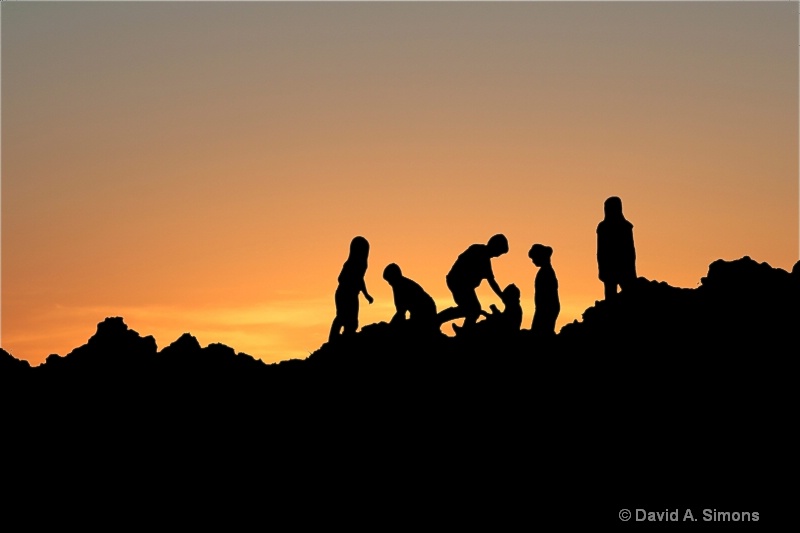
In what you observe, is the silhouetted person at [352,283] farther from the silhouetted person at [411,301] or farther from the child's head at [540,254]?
the child's head at [540,254]

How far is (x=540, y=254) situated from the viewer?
112ft

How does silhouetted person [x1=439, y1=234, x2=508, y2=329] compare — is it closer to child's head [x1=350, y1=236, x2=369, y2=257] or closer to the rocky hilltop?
the rocky hilltop

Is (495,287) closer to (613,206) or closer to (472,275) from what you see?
(472,275)

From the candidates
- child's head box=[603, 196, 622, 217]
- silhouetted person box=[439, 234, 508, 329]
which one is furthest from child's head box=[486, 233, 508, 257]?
child's head box=[603, 196, 622, 217]

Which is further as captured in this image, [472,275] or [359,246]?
[359,246]

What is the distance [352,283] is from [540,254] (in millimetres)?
4550

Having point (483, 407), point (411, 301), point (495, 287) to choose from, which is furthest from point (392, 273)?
point (483, 407)

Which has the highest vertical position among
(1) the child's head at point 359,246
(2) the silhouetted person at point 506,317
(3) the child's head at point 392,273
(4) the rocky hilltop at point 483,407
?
(1) the child's head at point 359,246

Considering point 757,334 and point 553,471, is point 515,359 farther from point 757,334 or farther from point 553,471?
point 757,334

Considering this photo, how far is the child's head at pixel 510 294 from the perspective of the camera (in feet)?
115

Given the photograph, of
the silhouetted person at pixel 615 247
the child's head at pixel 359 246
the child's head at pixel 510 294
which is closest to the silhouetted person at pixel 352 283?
the child's head at pixel 359 246

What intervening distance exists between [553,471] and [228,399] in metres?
8.60

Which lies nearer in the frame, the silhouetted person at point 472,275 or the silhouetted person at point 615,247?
the silhouetted person at point 615,247

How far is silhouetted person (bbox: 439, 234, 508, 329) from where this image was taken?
114 ft
